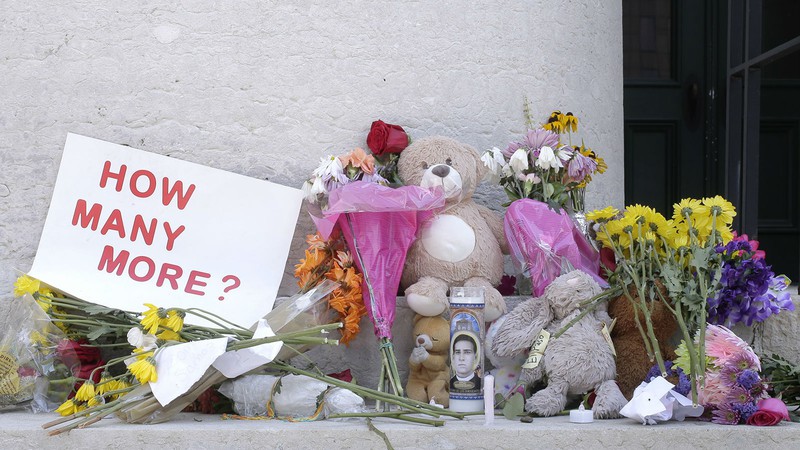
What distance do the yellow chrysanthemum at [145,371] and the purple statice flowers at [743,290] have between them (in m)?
1.38

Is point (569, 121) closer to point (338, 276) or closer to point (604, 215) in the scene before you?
point (604, 215)

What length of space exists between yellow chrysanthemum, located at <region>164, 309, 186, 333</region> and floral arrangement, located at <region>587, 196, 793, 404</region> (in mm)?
1057

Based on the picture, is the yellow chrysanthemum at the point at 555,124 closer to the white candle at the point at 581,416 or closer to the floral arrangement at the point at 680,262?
the floral arrangement at the point at 680,262

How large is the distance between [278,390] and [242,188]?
0.63 meters

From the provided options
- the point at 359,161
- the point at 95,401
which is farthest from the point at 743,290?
the point at 95,401

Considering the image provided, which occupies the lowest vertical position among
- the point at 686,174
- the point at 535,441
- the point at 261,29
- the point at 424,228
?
the point at 535,441

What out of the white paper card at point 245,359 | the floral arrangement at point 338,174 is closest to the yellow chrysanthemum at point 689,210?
the floral arrangement at point 338,174

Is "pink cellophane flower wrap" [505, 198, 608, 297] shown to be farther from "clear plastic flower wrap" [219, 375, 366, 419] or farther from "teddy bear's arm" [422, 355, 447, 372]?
"clear plastic flower wrap" [219, 375, 366, 419]

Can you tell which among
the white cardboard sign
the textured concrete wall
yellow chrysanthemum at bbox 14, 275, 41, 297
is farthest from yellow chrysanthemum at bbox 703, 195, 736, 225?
yellow chrysanthemum at bbox 14, 275, 41, 297

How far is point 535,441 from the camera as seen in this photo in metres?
2.04

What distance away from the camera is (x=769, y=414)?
207 centimetres

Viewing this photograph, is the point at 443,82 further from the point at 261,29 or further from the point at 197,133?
the point at 197,133

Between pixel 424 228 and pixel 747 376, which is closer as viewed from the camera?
pixel 747 376

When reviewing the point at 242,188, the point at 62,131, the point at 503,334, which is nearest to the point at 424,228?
the point at 503,334
